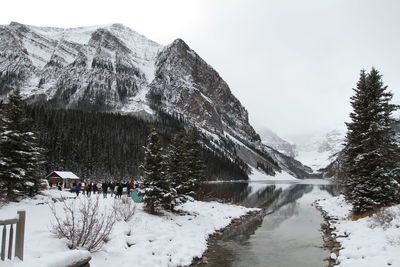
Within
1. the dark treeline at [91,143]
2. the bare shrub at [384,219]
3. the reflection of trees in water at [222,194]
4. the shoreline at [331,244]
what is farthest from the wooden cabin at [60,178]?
the bare shrub at [384,219]

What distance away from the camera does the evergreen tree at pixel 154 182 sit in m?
24.2

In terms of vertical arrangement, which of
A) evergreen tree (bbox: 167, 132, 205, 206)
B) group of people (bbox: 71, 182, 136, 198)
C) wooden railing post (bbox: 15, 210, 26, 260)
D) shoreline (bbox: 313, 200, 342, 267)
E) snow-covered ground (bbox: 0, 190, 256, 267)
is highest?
evergreen tree (bbox: 167, 132, 205, 206)

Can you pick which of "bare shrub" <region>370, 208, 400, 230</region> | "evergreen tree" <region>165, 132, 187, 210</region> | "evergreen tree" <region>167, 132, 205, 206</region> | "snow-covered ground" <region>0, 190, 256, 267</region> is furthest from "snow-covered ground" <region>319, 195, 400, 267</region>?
"evergreen tree" <region>165, 132, 187, 210</region>

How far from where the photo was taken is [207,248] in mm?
19234

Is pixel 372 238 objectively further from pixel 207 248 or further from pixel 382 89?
pixel 382 89

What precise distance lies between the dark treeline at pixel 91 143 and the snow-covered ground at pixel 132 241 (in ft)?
163

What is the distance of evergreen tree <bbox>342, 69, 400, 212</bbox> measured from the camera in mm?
22609

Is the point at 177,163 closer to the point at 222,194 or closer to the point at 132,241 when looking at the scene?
the point at 132,241

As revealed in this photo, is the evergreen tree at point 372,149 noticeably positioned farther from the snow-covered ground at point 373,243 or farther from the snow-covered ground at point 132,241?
the snow-covered ground at point 132,241

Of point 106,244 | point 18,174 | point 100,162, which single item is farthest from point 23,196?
point 100,162

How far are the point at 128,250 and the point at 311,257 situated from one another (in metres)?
10.3

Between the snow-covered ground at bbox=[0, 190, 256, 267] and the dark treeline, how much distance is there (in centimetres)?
4961

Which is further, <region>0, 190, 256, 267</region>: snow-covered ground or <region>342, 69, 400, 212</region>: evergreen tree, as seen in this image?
<region>342, 69, 400, 212</region>: evergreen tree

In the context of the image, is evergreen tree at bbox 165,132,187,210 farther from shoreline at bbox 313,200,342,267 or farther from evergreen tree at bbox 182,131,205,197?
shoreline at bbox 313,200,342,267
